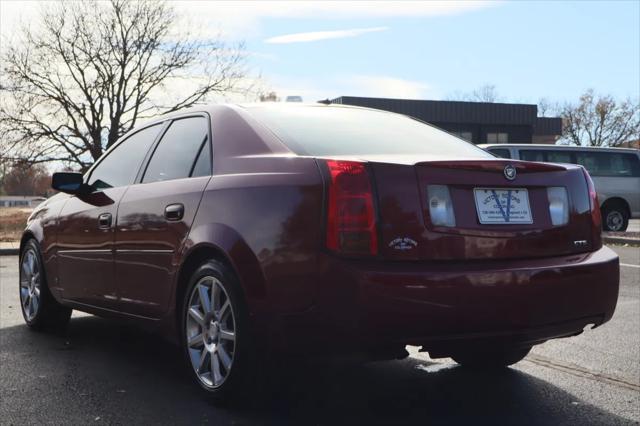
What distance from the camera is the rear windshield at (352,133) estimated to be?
3795 millimetres

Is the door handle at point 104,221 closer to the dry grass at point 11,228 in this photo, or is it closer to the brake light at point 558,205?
the brake light at point 558,205

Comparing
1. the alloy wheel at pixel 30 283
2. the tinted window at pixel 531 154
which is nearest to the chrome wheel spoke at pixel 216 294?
the alloy wheel at pixel 30 283

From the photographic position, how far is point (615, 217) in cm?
1955

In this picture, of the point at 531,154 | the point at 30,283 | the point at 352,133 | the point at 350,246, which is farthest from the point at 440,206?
the point at 531,154

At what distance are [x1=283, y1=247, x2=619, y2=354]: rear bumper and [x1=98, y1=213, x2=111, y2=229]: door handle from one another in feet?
6.30

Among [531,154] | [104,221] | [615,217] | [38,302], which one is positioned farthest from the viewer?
[615,217]

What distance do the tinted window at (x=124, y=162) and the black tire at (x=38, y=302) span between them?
93 cm

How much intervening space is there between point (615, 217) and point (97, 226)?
16.9 metres

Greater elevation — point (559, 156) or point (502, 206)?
point (559, 156)

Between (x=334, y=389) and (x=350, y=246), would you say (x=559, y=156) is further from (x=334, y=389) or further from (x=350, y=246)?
(x=350, y=246)

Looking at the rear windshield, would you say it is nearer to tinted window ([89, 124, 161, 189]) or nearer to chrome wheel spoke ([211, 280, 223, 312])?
chrome wheel spoke ([211, 280, 223, 312])

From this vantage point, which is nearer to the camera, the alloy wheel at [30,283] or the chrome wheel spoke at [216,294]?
the chrome wheel spoke at [216,294]

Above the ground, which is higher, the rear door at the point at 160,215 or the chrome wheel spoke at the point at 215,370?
the rear door at the point at 160,215

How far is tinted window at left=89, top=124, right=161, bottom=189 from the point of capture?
193 inches
